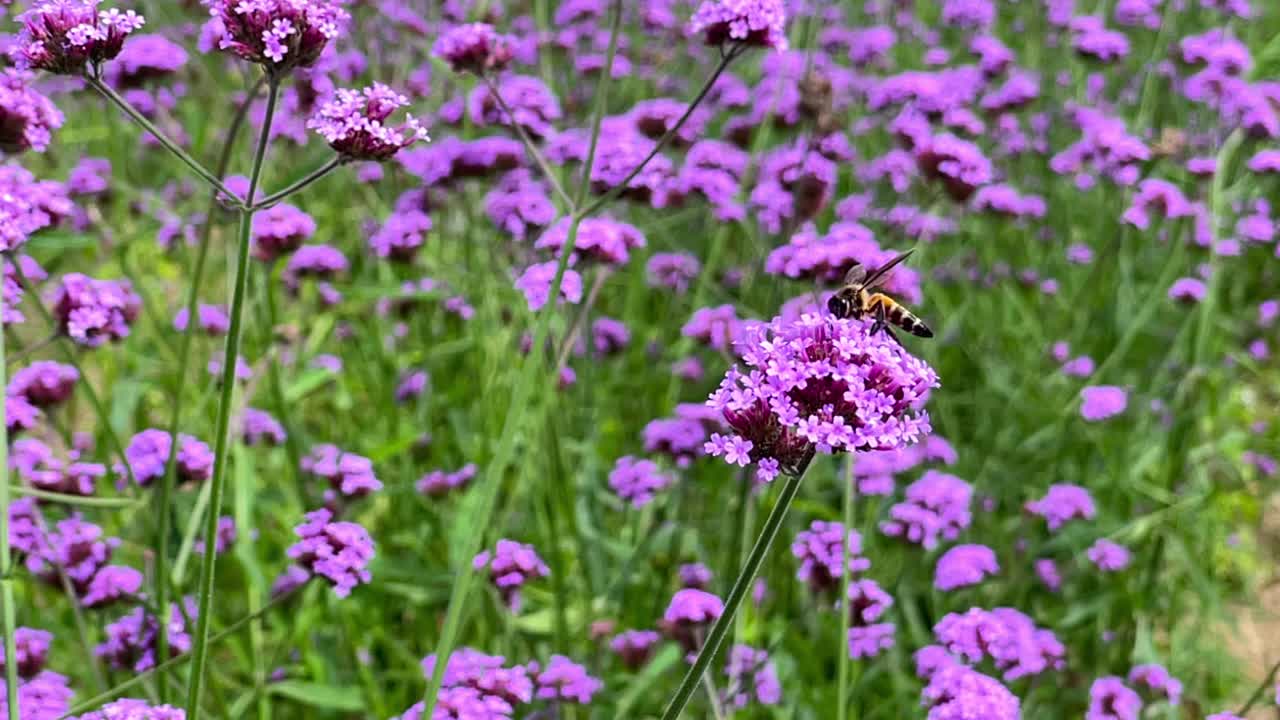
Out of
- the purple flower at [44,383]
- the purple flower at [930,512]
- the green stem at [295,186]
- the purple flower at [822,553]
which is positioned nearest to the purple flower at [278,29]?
the green stem at [295,186]

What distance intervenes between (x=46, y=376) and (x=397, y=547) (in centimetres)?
103

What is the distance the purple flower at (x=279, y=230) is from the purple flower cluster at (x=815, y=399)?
4.96ft

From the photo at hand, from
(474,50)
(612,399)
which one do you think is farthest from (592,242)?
(612,399)

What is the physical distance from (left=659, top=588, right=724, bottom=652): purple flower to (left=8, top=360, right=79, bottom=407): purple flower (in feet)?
3.79

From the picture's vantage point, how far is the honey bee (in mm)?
1772

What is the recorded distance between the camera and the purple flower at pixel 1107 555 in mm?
2756

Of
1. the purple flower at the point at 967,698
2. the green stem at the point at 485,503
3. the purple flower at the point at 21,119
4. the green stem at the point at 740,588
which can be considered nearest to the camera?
the green stem at the point at 740,588

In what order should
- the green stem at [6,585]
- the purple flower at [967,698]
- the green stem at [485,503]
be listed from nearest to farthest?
the green stem at [6,585] < the green stem at [485,503] < the purple flower at [967,698]

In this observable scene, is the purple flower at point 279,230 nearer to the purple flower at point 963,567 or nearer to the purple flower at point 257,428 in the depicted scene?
the purple flower at point 257,428

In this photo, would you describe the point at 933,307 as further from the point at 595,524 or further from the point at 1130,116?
the point at 1130,116

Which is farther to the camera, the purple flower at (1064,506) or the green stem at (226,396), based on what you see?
the purple flower at (1064,506)

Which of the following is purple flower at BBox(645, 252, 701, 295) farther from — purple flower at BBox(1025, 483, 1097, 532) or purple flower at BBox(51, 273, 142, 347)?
purple flower at BBox(51, 273, 142, 347)

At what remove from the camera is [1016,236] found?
4.71 meters

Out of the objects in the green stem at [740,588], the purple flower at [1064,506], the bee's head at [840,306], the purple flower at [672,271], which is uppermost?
the purple flower at [672,271]
